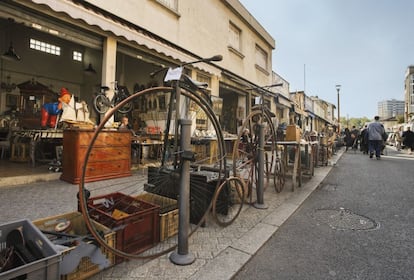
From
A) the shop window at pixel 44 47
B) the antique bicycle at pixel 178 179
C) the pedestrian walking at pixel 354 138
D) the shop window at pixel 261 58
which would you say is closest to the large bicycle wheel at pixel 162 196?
the antique bicycle at pixel 178 179

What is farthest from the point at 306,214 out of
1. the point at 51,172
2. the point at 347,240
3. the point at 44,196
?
the point at 51,172

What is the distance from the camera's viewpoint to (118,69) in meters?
8.71

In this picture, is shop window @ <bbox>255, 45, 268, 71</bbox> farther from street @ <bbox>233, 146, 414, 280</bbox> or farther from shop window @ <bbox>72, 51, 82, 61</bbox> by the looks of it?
street @ <bbox>233, 146, 414, 280</bbox>

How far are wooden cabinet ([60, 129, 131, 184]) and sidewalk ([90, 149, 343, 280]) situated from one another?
2.56 metres

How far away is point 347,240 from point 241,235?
3.78 ft

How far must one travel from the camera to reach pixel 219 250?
2.10 m

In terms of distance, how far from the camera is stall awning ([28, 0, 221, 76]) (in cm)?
378

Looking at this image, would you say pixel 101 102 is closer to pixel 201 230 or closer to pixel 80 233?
pixel 80 233

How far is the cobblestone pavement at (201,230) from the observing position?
68.8 inches

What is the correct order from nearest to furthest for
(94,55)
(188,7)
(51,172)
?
(51,172) → (188,7) → (94,55)

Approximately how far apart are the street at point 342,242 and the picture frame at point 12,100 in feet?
35.7

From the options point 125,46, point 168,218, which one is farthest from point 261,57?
point 168,218

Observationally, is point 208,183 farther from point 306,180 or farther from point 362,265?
point 306,180

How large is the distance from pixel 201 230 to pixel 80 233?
1217 mm
